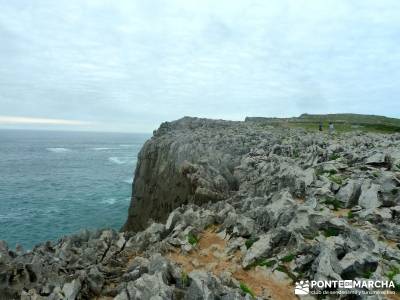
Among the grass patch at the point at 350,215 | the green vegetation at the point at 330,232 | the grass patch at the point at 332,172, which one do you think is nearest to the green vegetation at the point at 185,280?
the green vegetation at the point at 330,232

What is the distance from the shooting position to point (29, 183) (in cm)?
8462

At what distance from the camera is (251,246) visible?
50.4 ft

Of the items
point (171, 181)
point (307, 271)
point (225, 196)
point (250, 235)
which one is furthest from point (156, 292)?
point (171, 181)

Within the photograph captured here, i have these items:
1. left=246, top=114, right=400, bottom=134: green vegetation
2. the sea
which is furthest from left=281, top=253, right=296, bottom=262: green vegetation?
left=246, top=114, right=400, bottom=134: green vegetation

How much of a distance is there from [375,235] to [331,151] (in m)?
14.6

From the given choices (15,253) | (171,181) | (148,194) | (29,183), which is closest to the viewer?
(15,253)

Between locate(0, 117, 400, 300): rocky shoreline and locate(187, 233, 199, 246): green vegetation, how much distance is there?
71 mm

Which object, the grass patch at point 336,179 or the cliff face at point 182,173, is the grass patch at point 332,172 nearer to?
the grass patch at point 336,179

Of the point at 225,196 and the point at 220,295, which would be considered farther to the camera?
the point at 225,196

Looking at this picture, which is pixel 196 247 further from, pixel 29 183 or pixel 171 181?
pixel 29 183

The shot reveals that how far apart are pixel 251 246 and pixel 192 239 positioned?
3288 mm

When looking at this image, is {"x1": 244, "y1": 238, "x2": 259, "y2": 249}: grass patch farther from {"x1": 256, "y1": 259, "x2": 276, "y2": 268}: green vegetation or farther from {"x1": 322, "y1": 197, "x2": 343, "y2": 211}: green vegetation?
{"x1": 322, "y1": 197, "x2": 343, "y2": 211}: green vegetation

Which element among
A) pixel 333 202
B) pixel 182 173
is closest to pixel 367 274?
pixel 333 202

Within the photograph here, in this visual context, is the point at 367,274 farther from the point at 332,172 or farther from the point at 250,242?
the point at 332,172
